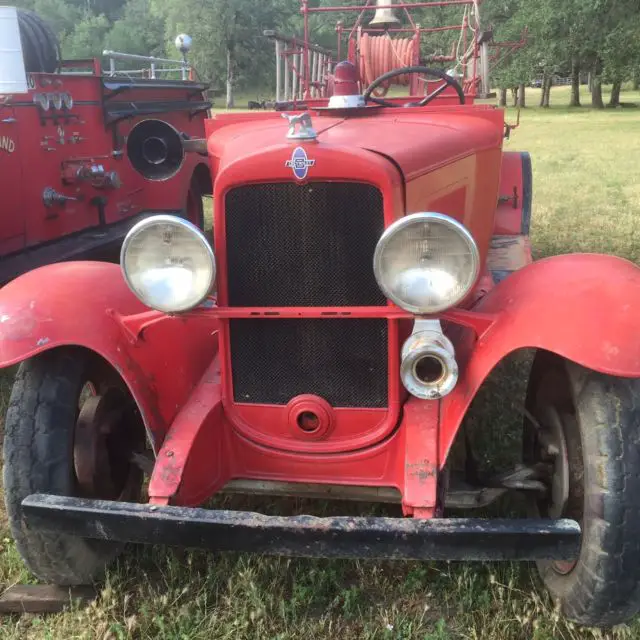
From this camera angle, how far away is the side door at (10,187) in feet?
15.5

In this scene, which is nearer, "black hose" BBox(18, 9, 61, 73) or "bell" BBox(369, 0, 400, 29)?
"bell" BBox(369, 0, 400, 29)

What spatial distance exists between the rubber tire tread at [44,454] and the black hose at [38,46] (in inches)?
161

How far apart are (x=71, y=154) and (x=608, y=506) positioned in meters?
4.79

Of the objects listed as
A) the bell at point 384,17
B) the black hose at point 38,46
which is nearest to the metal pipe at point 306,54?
the bell at point 384,17

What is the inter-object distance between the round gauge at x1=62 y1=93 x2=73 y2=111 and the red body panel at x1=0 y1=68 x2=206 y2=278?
0.10 feet

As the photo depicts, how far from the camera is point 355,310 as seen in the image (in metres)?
2.23

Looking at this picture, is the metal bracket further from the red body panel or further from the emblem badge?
the red body panel

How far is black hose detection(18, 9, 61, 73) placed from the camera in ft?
18.3

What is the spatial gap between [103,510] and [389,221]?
1.20 metres

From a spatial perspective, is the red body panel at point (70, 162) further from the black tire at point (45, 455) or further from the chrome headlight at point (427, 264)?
the chrome headlight at point (427, 264)

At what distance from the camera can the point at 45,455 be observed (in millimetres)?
2279

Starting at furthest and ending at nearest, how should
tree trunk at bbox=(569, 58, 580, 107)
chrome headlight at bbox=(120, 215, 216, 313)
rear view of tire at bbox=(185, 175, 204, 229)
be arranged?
Answer: 1. tree trunk at bbox=(569, 58, 580, 107)
2. rear view of tire at bbox=(185, 175, 204, 229)
3. chrome headlight at bbox=(120, 215, 216, 313)

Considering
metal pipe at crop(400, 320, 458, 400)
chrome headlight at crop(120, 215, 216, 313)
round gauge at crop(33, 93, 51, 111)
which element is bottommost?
metal pipe at crop(400, 320, 458, 400)

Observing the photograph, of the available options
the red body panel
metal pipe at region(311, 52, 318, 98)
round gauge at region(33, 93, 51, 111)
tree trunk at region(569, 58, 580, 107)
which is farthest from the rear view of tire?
tree trunk at region(569, 58, 580, 107)
